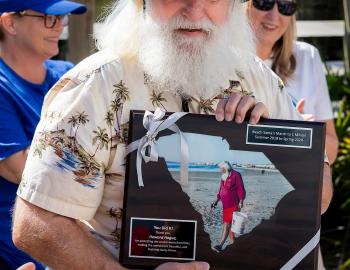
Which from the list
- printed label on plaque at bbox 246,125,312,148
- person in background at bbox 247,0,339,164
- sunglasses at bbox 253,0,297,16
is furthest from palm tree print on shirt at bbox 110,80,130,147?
sunglasses at bbox 253,0,297,16

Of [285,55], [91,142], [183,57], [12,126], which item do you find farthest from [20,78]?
[91,142]

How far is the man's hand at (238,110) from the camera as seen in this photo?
6.43 feet

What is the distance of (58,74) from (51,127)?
68.0 inches

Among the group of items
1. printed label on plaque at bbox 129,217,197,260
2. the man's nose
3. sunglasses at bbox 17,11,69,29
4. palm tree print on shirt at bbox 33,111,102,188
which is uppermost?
the man's nose

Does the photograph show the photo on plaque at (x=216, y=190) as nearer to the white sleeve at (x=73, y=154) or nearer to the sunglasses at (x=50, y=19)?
the white sleeve at (x=73, y=154)

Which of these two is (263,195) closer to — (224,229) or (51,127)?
(224,229)

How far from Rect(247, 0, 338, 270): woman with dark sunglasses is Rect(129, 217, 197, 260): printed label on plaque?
1.71 meters

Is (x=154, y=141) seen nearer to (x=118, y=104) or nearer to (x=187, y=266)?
(x=118, y=104)

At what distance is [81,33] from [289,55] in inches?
66.3

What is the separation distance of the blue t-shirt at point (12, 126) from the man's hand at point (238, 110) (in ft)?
4.34

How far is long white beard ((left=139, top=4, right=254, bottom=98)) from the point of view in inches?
84.2

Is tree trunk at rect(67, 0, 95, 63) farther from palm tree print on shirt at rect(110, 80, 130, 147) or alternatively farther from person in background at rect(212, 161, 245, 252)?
person in background at rect(212, 161, 245, 252)

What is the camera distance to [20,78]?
339 centimetres

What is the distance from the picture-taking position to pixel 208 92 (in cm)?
222
